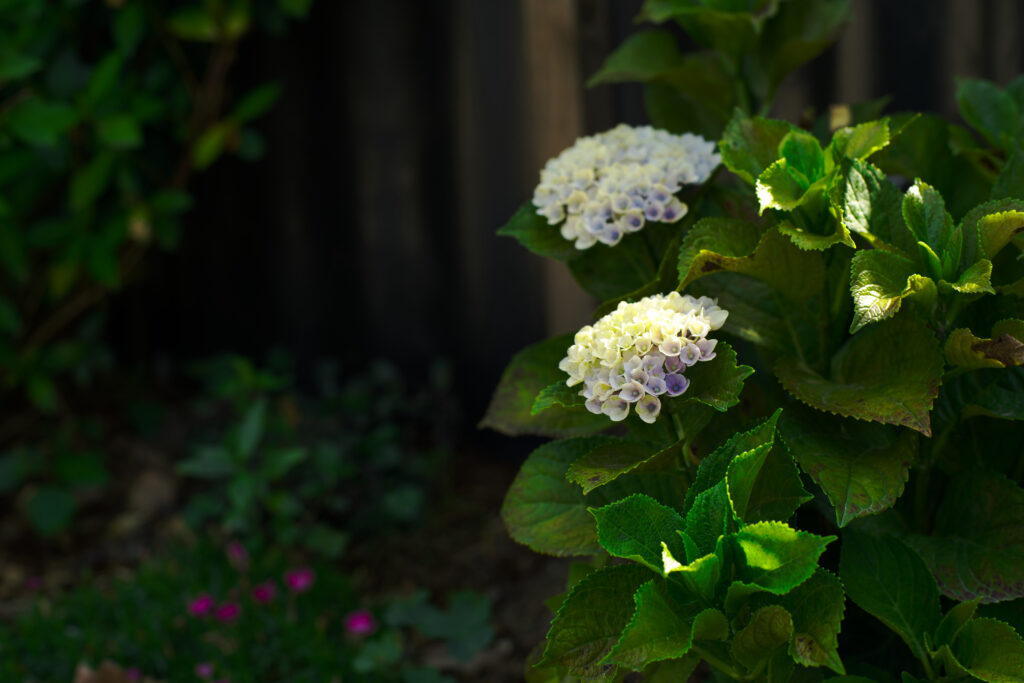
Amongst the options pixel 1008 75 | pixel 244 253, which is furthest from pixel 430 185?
pixel 1008 75

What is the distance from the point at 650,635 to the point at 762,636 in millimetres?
97

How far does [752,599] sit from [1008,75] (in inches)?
49.7

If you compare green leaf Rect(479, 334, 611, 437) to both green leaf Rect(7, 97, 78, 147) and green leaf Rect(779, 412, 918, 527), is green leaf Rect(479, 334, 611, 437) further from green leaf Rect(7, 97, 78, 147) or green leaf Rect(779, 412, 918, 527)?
green leaf Rect(7, 97, 78, 147)

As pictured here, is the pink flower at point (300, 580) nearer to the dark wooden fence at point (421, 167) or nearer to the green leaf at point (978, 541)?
the dark wooden fence at point (421, 167)

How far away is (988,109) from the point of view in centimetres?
125

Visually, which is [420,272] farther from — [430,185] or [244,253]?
[244,253]

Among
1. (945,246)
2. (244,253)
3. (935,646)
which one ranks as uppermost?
(945,246)

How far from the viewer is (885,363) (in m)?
0.98

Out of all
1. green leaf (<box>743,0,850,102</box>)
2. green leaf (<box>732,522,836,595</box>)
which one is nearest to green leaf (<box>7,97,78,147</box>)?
green leaf (<box>743,0,850,102</box>)

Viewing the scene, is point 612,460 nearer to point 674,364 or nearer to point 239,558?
point 674,364

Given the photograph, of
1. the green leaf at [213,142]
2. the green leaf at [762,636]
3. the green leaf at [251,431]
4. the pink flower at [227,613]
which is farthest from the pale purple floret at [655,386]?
the green leaf at [213,142]

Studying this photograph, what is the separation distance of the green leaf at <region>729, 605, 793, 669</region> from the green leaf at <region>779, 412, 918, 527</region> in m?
0.10

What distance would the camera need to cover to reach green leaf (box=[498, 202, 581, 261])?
3.98ft

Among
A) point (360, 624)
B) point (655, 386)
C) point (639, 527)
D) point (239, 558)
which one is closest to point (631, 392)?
point (655, 386)
